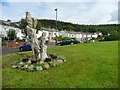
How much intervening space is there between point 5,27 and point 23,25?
809cm

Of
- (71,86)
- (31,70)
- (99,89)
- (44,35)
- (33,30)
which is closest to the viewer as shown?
(99,89)

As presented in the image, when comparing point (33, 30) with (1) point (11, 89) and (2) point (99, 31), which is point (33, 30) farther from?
(2) point (99, 31)

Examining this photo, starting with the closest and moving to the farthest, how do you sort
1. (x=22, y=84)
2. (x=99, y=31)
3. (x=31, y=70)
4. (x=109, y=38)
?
1. (x=22, y=84)
2. (x=31, y=70)
3. (x=109, y=38)
4. (x=99, y=31)

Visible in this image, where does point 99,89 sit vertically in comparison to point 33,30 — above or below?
below

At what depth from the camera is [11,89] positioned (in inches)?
152

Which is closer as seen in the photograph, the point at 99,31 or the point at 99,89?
the point at 99,89

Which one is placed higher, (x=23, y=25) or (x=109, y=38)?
(x=23, y=25)

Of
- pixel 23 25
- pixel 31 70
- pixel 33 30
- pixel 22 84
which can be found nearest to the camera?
pixel 22 84

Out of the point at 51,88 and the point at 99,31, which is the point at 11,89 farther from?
the point at 99,31

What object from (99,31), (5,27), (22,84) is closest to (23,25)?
(5,27)

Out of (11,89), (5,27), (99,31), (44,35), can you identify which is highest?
(99,31)

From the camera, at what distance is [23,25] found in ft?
118

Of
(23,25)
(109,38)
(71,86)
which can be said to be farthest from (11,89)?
(23,25)

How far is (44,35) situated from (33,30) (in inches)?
40.9
